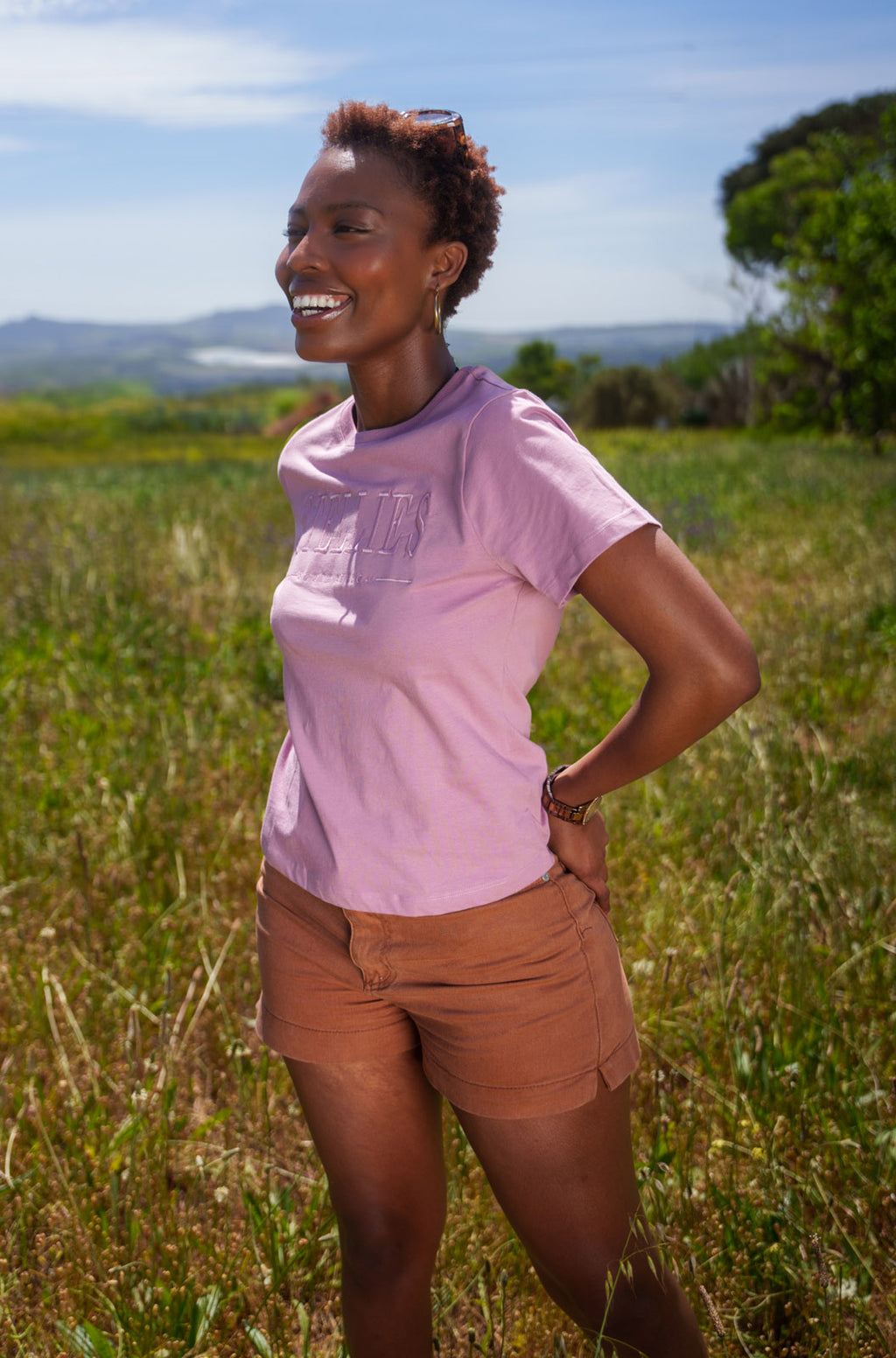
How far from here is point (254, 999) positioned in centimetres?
296

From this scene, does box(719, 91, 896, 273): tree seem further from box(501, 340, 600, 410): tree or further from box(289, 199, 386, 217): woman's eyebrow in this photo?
box(289, 199, 386, 217): woman's eyebrow

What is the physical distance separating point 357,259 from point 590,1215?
1.41m

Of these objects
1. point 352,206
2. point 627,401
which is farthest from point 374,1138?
point 627,401

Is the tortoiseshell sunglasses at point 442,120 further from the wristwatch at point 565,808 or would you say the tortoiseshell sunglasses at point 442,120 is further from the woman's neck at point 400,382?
the wristwatch at point 565,808

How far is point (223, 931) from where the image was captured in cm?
322

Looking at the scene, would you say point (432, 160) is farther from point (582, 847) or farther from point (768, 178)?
point (768, 178)

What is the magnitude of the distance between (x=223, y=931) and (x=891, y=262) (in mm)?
19439

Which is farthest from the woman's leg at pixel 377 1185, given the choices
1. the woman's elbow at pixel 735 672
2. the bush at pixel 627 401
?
the bush at pixel 627 401

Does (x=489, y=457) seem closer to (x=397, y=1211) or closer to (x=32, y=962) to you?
(x=397, y=1211)

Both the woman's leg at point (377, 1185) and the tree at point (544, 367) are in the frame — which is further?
the tree at point (544, 367)

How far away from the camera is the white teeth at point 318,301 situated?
160 cm

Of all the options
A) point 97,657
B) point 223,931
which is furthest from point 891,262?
point 223,931

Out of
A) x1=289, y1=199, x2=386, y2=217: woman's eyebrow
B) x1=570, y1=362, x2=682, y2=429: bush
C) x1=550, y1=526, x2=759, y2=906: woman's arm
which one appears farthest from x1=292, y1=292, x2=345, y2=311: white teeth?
x1=570, y1=362, x2=682, y2=429: bush

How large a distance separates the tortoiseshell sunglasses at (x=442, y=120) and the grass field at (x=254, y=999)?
1.58 metres
